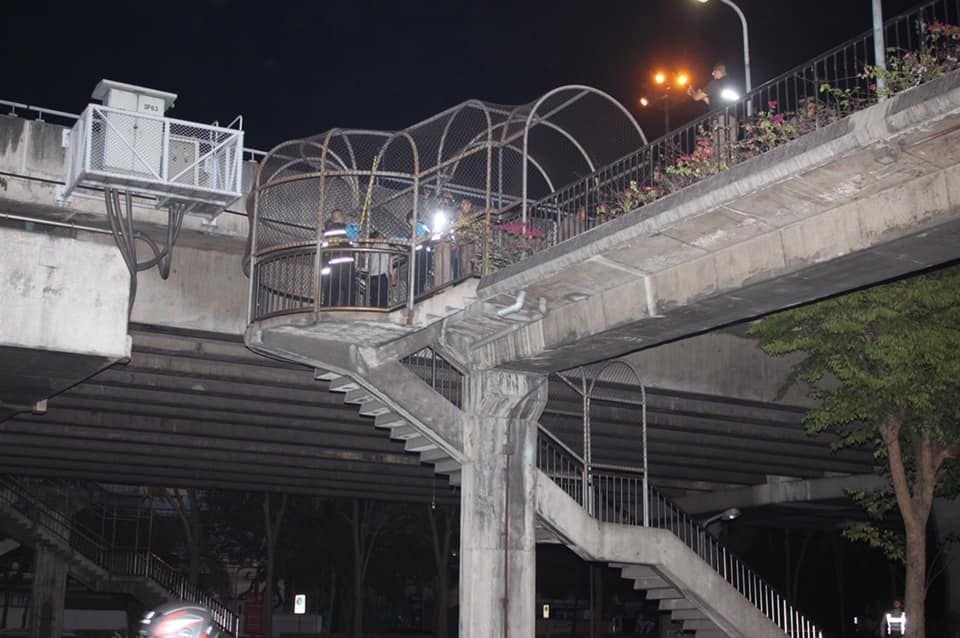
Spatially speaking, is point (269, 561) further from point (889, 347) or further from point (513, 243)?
point (889, 347)

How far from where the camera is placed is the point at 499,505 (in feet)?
63.2

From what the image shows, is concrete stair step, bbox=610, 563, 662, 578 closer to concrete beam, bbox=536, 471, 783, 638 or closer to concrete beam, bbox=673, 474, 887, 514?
concrete beam, bbox=536, 471, 783, 638

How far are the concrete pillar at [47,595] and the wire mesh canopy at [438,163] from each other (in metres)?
26.6

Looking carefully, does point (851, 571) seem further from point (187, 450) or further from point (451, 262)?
point (451, 262)

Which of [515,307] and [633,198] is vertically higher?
[633,198]

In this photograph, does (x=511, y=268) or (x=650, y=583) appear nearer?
(x=511, y=268)

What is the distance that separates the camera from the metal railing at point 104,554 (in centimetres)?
3972

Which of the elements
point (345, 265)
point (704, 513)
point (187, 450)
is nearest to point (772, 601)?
point (345, 265)

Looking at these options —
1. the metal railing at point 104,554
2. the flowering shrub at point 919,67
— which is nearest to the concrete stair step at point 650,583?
the flowering shrub at point 919,67

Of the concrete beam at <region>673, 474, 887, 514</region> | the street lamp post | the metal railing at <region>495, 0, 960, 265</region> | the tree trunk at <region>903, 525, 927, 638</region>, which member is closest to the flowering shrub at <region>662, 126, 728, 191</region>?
the metal railing at <region>495, 0, 960, 265</region>

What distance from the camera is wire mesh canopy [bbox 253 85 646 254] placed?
58.6ft

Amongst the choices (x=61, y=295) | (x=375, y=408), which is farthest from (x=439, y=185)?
(x=61, y=295)

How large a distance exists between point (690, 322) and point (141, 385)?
1322cm

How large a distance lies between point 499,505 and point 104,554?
30.5 meters
